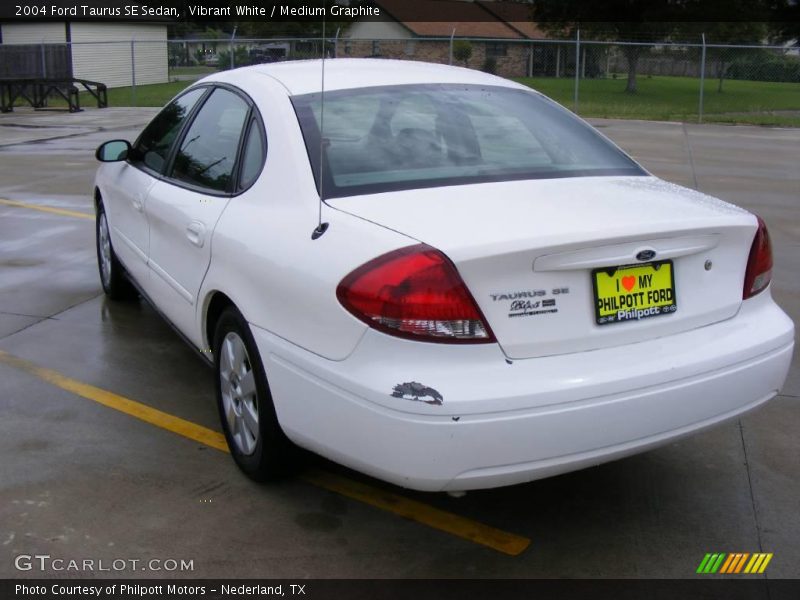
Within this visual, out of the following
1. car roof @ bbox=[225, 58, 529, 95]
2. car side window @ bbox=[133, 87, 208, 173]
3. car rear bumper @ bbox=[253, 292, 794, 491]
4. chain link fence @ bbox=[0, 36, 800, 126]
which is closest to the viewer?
car rear bumper @ bbox=[253, 292, 794, 491]

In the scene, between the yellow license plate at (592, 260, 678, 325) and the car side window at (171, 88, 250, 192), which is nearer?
the yellow license plate at (592, 260, 678, 325)

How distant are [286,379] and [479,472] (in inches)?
30.8

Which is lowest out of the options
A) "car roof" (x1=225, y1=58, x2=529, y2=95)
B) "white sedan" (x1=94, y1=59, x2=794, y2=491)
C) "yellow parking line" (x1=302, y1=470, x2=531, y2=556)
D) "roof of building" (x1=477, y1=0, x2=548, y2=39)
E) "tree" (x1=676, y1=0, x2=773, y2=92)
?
"yellow parking line" (x1=302, y1=470, x2=531, y2=556)

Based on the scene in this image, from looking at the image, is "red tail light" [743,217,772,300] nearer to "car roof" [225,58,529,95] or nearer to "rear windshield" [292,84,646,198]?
"rear windshield" [292,84,646,198]

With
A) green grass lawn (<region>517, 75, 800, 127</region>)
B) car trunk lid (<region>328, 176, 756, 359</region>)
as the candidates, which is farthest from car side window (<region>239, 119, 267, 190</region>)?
green grass lawn (<region>517, 75, 800, 127</region>)

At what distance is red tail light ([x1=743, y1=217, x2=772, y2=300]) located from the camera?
3445 mm

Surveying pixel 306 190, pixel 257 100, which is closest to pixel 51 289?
pixel 257 100

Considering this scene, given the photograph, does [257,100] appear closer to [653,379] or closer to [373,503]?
[373,503]

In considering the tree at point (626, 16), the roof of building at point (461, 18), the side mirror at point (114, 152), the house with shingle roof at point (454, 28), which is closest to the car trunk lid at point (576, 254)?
the side mirror at point (114, 152)

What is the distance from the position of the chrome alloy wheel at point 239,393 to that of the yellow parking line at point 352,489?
0.29 meters

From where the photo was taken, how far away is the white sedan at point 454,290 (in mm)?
2875

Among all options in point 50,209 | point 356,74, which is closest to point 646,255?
point 356,74

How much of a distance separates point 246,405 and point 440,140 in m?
1.31

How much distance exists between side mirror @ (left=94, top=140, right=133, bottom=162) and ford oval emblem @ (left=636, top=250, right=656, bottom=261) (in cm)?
337
